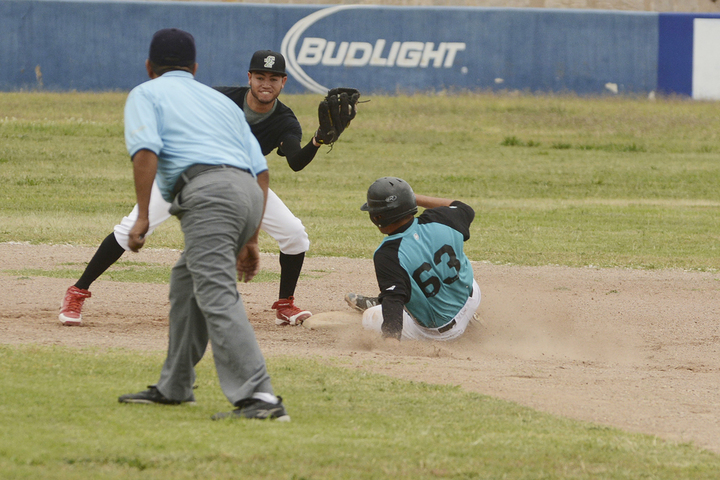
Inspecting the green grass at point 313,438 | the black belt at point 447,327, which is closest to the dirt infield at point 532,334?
the black belt at point 447,327

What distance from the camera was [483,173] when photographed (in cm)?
1909

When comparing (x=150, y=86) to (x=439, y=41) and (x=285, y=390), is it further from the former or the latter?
(x=439, y=41)

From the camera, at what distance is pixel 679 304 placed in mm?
8602

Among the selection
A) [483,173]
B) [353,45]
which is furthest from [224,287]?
[353,45]

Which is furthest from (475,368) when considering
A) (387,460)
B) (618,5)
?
(618,5)

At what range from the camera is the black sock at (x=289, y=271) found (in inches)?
287

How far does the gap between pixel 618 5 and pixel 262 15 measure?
43.3ft

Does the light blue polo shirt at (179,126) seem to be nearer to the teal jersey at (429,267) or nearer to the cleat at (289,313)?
the teal jersey at (429,267)

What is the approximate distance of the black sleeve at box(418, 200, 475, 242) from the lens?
21.6ft

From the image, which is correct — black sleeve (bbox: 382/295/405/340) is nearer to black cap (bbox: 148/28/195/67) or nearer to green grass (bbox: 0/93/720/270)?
black cap (bbox: 148/28/195/67)

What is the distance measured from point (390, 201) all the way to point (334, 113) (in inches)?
45.5

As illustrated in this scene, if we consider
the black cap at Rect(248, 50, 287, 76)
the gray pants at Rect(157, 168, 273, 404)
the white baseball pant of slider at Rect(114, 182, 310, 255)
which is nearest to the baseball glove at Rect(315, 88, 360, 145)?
the black cap at Rect(248, 50, 287, 76)

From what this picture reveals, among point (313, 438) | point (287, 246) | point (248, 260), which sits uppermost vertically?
point (248, 260)

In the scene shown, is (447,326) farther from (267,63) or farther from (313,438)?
(313,438)
